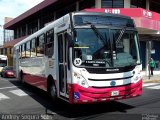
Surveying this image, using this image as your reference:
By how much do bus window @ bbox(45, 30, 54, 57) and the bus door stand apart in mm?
807

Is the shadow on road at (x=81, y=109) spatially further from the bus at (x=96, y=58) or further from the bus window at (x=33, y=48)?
the bus window at (x=33, y=48)

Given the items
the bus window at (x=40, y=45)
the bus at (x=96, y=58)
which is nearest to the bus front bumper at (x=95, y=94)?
the bus at (x=96, y=58)

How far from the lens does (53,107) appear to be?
1096cm

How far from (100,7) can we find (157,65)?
9.21m

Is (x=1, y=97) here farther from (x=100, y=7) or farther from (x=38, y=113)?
(x=100, y=7)

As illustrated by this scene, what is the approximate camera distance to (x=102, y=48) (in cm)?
918

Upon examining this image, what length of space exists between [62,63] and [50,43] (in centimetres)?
164

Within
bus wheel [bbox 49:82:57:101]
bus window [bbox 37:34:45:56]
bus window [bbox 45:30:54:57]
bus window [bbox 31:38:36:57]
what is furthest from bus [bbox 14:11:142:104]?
bus window [bbox 31:38:36:57]

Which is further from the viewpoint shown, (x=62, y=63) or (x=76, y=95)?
(x=62, y=63)

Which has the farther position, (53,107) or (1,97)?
(1,97)

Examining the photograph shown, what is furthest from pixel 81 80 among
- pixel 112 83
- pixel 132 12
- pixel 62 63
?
pixel 132 12

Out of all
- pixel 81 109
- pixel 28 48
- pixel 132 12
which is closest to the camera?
pixel 81 109

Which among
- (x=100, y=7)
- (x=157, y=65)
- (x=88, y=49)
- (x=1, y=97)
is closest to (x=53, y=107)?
(x=88, y=49)

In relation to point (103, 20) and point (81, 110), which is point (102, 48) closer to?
point (103, 20)
